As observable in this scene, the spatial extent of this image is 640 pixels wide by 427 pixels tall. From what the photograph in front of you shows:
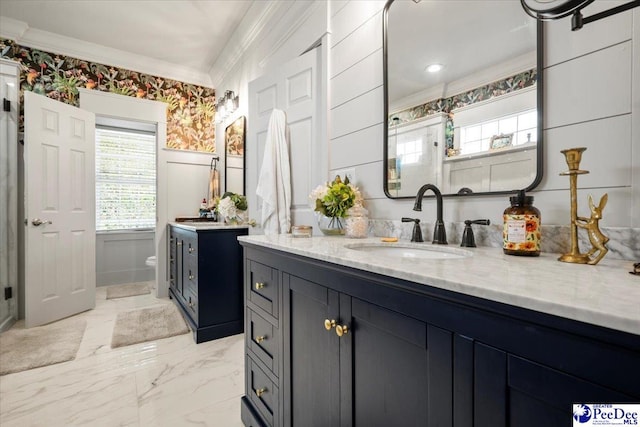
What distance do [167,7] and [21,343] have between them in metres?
3.08

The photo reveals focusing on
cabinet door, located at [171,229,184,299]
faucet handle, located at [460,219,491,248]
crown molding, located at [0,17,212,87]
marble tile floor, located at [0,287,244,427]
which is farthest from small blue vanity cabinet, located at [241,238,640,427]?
crown molding, located at [0,17,212,87]

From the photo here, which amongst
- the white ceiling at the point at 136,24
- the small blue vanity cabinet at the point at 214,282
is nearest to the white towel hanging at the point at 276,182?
the small blue vanity cabinet at the point at 214,282

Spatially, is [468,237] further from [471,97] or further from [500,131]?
[471,97]

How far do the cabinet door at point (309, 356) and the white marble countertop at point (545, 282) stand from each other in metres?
0.21

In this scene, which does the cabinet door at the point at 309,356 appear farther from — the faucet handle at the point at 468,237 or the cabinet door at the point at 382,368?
the faucet handle at the point at 468,237

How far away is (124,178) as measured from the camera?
13.8 ft

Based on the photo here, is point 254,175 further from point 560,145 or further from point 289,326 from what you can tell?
point 560,145

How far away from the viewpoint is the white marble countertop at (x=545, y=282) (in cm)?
38

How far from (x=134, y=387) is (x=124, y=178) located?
3.31m

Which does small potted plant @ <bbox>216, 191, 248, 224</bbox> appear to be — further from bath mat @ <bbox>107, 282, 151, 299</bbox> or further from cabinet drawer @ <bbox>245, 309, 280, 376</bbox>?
bath mat @ <bbox>107, 282, 151, 299</bbox>

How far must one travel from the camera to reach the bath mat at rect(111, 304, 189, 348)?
243 centimetres

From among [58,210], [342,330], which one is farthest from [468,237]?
[58,210]

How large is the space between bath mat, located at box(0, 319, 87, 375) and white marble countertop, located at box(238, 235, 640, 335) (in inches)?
97.8

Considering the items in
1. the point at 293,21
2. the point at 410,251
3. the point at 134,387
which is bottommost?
the point at 134,387
